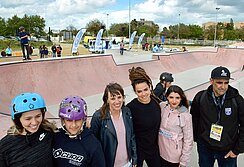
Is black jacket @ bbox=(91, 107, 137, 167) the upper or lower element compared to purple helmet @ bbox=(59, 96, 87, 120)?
lower

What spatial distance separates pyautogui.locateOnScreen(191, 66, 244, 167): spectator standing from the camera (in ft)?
7.81

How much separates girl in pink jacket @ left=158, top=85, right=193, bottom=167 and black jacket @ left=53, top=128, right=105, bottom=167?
104 centimetres

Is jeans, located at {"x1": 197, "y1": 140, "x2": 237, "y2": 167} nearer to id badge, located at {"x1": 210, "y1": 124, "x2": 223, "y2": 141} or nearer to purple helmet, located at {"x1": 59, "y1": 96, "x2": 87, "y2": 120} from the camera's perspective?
id badge, located at {"x1": 210, "y1": 124, "x2": 223, "y2": 141}

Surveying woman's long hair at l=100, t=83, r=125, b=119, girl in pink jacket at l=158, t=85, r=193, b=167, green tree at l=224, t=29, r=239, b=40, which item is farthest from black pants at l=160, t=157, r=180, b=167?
green tree at l=224, t=29, r=239, b=40

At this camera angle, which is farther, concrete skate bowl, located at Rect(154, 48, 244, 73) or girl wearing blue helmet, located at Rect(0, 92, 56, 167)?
concrete skate bowl, located at Rect(154, 48, 244, 73)

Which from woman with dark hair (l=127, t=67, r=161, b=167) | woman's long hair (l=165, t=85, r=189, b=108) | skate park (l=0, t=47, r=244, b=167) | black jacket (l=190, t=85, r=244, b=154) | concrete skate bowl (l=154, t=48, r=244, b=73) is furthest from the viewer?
concrete skate bowl (l=154, t=48, r=244, b=73)

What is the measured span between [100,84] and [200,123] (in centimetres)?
837

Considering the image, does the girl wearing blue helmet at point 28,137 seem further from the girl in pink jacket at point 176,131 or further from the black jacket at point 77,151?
the girl in pink jacket at point 176,131

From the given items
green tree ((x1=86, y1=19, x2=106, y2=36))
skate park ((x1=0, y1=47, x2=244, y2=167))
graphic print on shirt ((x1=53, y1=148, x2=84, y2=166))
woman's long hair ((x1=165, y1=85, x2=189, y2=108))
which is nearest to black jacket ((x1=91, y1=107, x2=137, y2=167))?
graphic print on shirt ((x1=53, y1=148, x2=84, y2=166))

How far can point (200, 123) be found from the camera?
8.72 ft

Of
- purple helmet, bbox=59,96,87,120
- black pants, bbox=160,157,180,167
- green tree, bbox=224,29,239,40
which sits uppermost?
green tree, bbox=224,29,239,40

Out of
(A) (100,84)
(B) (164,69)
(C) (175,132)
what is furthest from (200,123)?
(B) (164,69)

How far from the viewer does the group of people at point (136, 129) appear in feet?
5.79

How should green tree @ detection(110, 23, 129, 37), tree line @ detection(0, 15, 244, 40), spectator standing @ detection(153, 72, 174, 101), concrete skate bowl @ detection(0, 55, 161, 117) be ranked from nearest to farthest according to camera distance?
spectator standing @ detection(153, 72, 174, 101) → concrete skate bowl @ detection(0, 55, 161, 117) → tree line @ detection(0, 15, 244, 40) → green tree @ detection(110, 23, 129, 37)
